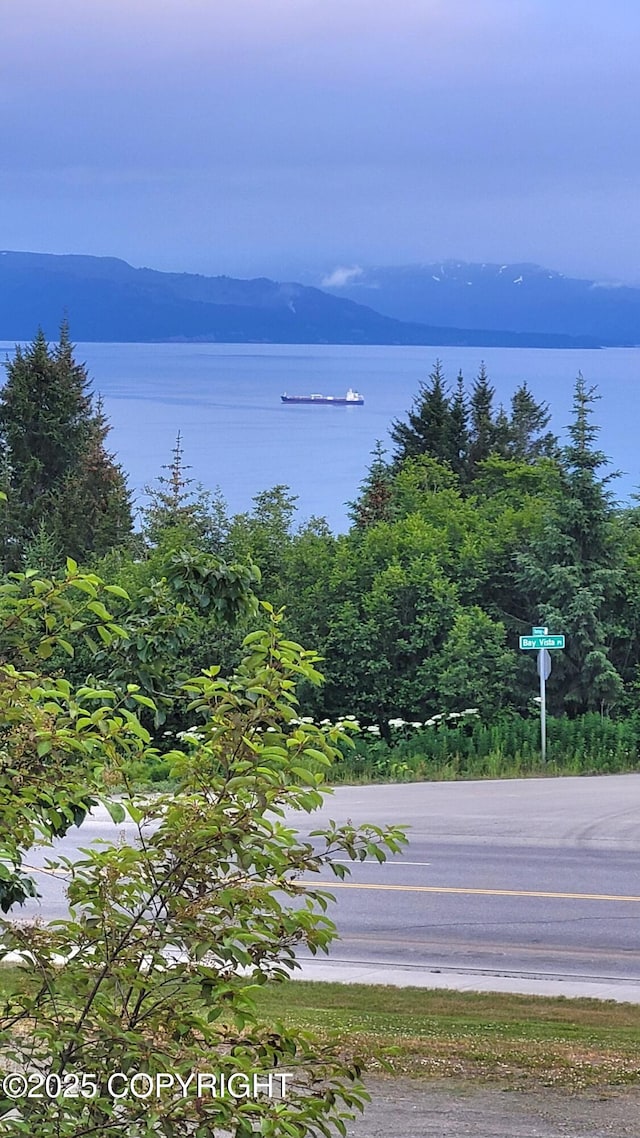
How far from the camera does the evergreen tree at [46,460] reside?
4603cm

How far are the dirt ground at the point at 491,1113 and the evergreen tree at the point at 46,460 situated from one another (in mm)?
38005

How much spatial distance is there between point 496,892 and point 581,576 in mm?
10903

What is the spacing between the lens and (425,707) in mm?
25500

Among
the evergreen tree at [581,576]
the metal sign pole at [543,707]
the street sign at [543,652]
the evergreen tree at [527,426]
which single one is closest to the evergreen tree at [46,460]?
the evergreen tree at [581,576]

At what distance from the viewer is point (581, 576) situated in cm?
2516

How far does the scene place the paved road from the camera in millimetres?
12219

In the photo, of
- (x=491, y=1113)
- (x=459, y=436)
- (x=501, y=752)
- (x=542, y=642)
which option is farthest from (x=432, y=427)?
(x=491, y=1113)

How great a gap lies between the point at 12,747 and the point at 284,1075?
38.3 inches

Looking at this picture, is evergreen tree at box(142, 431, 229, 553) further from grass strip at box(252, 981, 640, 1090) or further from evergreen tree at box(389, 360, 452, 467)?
evergreen tree at box(389, 360, 452, 467)

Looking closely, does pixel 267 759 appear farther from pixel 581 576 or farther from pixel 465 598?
pixel 465 598

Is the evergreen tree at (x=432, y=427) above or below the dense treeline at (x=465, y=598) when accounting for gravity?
above

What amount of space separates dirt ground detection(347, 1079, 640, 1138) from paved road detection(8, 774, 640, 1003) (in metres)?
3.07

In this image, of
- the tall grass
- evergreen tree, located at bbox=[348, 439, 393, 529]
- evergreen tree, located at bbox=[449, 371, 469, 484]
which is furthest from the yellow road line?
evergreen tree, located at bbox=[449, 371, 469, 484]

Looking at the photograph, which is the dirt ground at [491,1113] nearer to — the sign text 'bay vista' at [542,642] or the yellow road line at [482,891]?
the yellow road line at [482,891]
